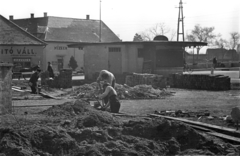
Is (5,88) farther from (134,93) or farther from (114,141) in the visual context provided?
(134,93)

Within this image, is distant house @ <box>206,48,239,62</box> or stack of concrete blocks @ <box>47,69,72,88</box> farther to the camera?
distant house @ <box>206,48,239,62</box>

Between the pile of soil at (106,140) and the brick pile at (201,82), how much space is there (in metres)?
15.4

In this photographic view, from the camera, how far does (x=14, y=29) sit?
4962cm

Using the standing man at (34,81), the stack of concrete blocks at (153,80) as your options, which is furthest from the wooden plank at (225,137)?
the stack of concrete blocks at (153,80)

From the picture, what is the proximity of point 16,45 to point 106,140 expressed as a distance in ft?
143

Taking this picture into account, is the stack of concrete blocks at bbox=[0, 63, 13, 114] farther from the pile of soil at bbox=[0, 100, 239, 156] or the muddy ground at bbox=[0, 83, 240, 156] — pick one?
the pile of soil at bbox=[0, 100, 239, 156]

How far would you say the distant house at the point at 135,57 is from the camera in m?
32.0

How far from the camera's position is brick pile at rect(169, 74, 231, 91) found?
2327cm

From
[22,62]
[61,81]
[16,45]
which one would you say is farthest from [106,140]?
[22,62]

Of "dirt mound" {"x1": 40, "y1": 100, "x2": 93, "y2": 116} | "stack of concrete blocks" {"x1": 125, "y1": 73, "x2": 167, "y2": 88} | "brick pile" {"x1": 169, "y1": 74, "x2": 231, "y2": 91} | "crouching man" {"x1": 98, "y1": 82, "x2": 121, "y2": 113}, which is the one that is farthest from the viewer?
"stack of concrete blocks" {"x1": 125, "y1": 73, "x2": 167, "y2": 88}

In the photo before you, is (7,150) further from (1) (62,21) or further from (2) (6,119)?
(1) (62,21)

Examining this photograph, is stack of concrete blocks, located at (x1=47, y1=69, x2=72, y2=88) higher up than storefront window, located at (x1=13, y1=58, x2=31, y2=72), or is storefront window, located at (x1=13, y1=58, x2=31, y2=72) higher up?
storefront window, located at (x1=13, y1=58, x2=31, y2=72)

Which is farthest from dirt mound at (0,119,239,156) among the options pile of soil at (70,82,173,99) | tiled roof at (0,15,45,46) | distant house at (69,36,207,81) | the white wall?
the white wall

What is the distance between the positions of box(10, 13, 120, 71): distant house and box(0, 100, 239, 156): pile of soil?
178ft
